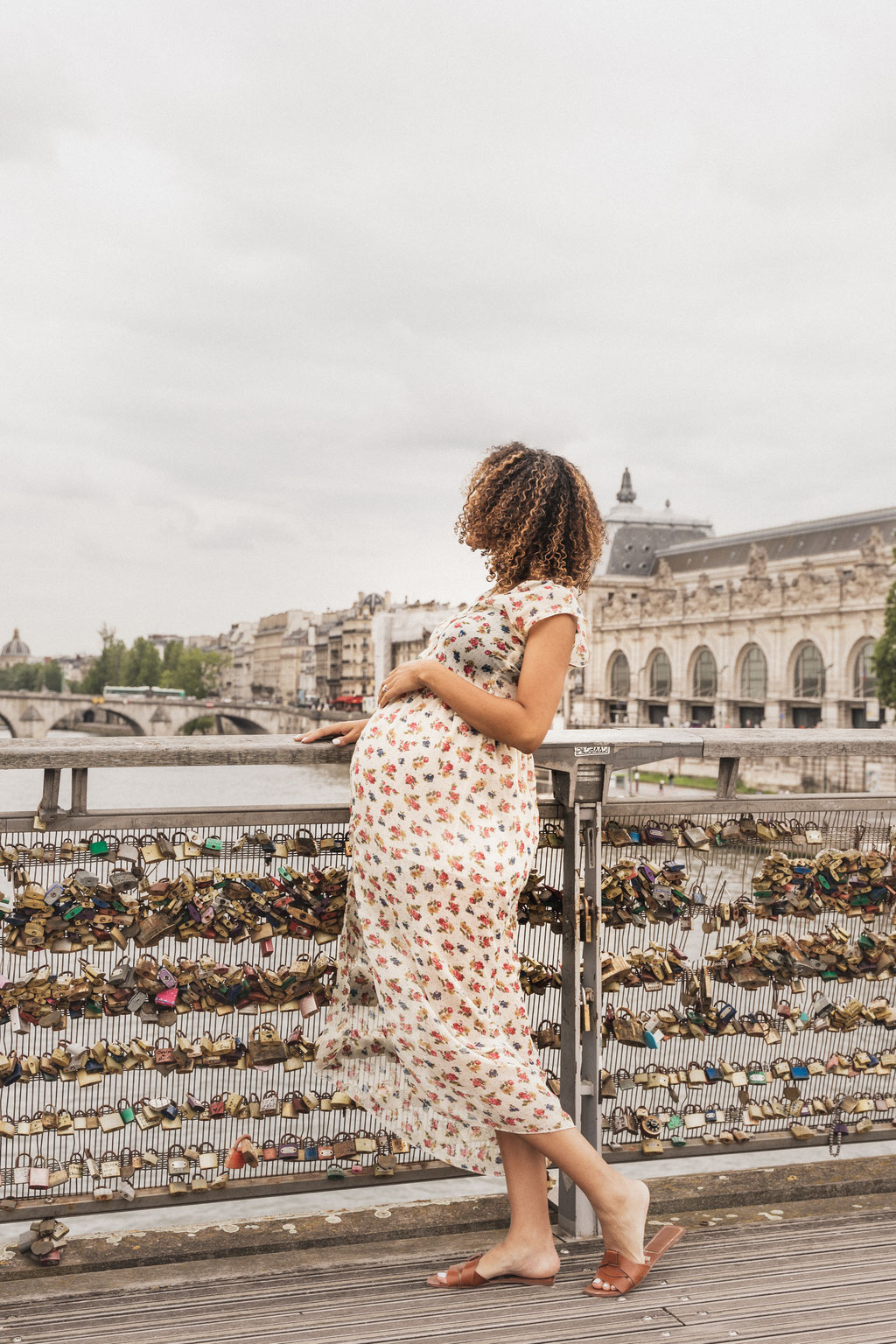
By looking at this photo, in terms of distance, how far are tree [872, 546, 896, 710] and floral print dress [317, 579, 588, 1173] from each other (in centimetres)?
3339

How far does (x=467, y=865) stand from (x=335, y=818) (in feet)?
1.45

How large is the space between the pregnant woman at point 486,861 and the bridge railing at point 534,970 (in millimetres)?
240

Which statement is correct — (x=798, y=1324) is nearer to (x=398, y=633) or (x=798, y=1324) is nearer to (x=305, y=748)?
(x=305, y=748)

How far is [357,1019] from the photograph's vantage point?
264 centimetres

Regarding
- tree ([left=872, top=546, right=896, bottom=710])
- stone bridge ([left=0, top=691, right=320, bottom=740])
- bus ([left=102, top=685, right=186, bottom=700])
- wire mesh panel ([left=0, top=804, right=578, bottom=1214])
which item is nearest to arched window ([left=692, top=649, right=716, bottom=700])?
stone bridge ([left=0, top=691, right=320, bottom=740])

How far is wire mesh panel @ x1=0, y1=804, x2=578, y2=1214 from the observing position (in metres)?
2.57

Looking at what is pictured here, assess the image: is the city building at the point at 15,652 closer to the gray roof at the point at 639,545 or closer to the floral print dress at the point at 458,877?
the gray roof at the point at 639,545

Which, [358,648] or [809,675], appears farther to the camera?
[358,648]

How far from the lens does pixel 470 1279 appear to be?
2.42m

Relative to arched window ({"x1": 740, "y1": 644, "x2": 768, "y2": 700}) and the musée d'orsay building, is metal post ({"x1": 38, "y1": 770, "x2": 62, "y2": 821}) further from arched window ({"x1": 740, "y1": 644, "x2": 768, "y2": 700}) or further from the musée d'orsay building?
arched window ({"x1": 740, "y1": 644, "x2": 768, "y2": 700})

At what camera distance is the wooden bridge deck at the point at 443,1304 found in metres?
2.21

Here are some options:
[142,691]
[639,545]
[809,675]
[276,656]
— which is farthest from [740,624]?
[276,656]

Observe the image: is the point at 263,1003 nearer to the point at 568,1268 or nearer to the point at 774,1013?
the point at 568,1268

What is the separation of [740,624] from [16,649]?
429 ft
